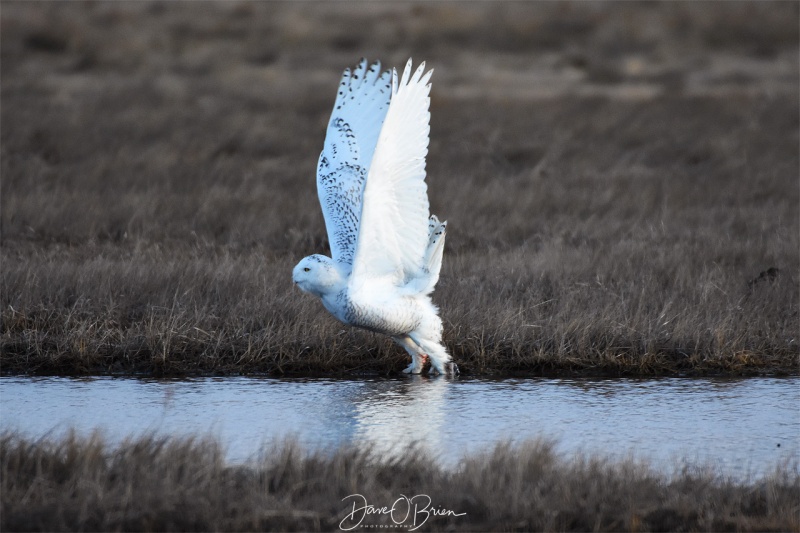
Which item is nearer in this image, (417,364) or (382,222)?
(382,222)

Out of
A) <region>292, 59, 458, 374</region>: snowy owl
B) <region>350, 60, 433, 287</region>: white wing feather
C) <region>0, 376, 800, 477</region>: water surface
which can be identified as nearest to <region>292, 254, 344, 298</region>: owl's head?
<region>292, 59, 458, 374</region>: snowy owl

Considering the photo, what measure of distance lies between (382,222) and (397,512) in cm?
246

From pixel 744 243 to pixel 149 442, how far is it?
668 centimetres

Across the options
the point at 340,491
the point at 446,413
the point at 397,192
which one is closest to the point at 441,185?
the point at 397,192

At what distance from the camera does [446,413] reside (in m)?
6.16

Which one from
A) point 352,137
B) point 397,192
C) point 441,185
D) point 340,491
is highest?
point 352,137

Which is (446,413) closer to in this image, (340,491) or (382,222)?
(382,222)

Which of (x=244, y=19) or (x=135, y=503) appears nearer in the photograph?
(x=135, y=503)

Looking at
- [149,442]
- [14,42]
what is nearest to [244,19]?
[14,42]

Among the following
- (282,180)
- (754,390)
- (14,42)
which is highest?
(14,42)

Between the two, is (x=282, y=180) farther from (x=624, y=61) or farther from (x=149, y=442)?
(x=624, y=61)

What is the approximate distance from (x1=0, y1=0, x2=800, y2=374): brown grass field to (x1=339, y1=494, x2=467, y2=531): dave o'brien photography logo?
2.86 metres

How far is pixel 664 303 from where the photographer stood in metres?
7.84

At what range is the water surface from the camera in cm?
550
